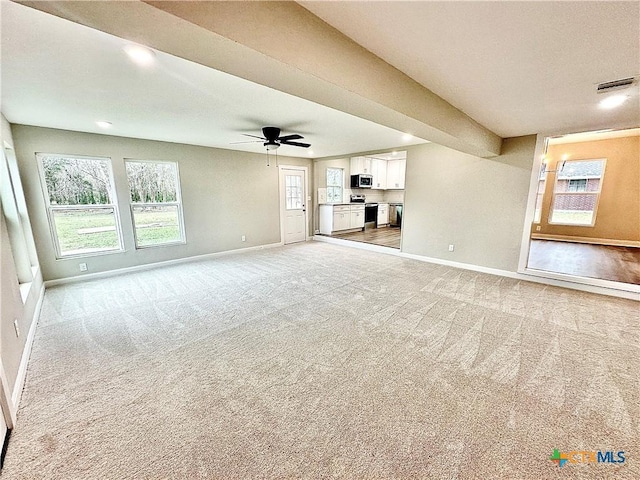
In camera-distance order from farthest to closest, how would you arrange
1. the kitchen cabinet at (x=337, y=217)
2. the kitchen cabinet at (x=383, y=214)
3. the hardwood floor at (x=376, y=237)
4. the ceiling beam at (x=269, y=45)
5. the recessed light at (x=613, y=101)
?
the kitchen cabinet at (x=383, y=214) → the kitchen cabinet at (x=337, y=217) → the hardwood floor at (x=376, y=237) → the recessed light at (x=613, y=101) → the ceiling beam at (x=269, y=45)

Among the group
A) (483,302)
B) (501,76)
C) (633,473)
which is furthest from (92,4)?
(483,302)

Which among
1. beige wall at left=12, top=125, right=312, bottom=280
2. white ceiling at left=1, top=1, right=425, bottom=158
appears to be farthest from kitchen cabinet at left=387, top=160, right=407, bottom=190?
white ceiling at left=1, top=1, right=425, bottom=158

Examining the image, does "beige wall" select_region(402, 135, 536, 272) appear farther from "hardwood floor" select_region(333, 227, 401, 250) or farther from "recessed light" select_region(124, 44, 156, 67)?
"recessed light" select_region(124, 44, 156, 67)

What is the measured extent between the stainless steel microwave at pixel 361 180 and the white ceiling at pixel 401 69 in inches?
183

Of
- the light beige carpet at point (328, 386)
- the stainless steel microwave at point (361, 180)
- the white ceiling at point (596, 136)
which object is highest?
the white ceiling at point (596, 136)

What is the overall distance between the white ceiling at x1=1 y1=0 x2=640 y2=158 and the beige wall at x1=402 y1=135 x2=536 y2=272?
0.72m

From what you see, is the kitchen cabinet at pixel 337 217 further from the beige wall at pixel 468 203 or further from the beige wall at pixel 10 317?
the beige wall at pixel 10 317

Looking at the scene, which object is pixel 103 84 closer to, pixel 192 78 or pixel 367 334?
pixel 192 78

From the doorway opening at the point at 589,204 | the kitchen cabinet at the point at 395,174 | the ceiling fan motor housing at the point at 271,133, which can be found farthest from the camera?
the kitchen cabinet at the point at 395,174

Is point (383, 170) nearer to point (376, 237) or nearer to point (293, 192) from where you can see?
point (376, 237)

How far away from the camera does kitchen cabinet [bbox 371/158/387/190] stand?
28.5ft

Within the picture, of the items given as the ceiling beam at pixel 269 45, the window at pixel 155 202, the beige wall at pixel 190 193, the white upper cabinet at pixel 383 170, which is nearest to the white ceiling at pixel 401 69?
the ceiling beam at pixel 269 45

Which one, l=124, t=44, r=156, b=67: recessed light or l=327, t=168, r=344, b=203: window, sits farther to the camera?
→ l=327, t=168, r=344, b=203: window

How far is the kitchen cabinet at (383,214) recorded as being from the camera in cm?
909
